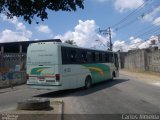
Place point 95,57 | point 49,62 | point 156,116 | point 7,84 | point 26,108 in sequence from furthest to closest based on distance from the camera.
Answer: point 7,84 → point 95,57 → point 49,62 → point 26,108 → point 156,116

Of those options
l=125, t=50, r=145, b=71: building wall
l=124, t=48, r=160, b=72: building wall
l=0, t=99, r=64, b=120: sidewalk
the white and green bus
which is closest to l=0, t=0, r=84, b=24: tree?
l=0, t=99, r=64, b=120: sidewalk

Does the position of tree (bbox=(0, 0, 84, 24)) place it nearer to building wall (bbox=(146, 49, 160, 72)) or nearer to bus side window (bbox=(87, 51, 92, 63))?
bus side window (bbox=(87, 51, 92, 63))

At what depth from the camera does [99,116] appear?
1143 centimetres

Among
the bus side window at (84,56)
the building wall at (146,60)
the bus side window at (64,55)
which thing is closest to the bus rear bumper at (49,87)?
the bus side window at (64,55)

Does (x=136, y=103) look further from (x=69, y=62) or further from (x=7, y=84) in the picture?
(x=7, y=84)

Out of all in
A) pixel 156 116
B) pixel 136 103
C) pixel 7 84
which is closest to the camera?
pixel 156 116

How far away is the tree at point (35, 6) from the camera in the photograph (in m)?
6.73

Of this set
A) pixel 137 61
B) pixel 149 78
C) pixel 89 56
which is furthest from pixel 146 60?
pixel 89 56

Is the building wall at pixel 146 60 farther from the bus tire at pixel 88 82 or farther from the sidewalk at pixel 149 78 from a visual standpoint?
the bus tire at pixel 88 82

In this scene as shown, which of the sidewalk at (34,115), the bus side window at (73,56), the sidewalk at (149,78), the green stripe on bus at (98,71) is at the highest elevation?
the bus side window at (73,56)

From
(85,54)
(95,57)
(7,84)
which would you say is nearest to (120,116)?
(85,54)

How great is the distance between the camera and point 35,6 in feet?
22.2

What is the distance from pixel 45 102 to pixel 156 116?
4.17 meters

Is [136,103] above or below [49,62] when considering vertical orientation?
below
